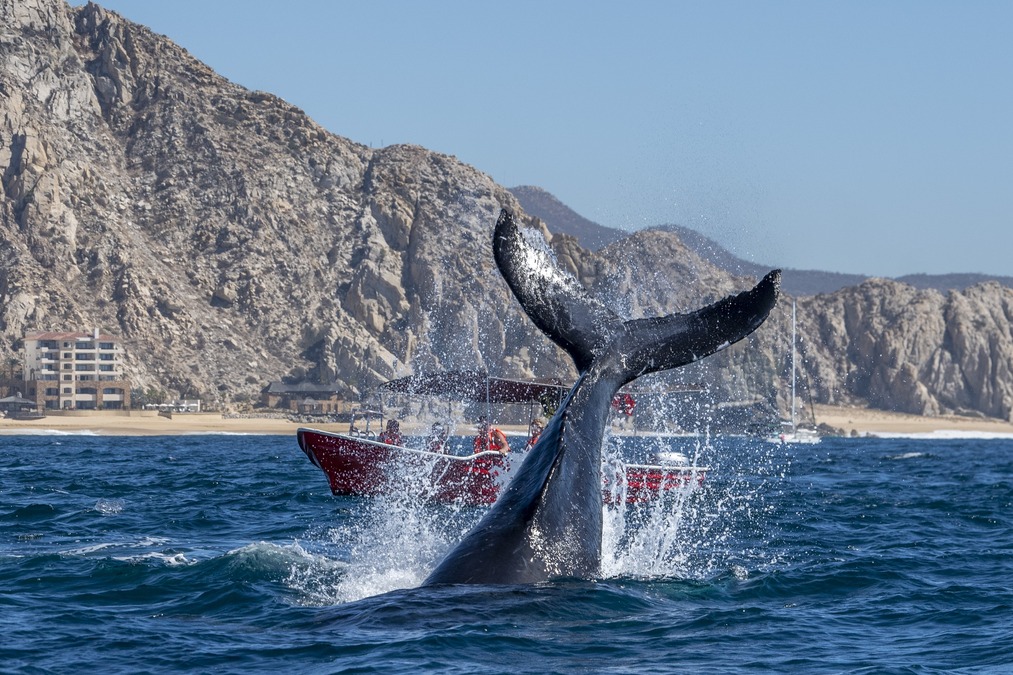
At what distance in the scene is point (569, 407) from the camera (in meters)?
12.7

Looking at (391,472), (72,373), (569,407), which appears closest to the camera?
(569,407)

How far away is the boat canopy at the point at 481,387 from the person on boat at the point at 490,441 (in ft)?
2.74

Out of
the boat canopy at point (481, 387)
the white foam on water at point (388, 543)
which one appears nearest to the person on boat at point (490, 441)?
the boat canopy at point (481, 387)

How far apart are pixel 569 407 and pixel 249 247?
386 ft

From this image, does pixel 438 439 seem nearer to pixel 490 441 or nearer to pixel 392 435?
pixel 490 441

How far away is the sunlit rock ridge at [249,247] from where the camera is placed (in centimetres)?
11481

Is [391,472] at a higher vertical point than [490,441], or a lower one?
lower

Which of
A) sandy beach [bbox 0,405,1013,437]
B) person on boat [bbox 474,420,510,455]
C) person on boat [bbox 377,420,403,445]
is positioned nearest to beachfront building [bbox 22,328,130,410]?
sandy beach [bbox 0,405,1013,437]

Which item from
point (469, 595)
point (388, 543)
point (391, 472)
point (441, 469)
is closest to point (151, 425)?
point (391, 472)

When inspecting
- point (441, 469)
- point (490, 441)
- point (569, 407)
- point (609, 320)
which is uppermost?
point (609, 320)

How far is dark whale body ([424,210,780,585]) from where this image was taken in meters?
11.5

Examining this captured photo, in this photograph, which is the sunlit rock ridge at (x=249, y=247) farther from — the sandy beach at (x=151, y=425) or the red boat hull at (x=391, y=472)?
the red boat hull at (x=391, y=472)

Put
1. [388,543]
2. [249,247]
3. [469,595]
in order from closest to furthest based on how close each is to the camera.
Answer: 1. [469,595]
2. [388,543]
3. [249,247]

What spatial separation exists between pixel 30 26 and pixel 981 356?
118964 millimetres
